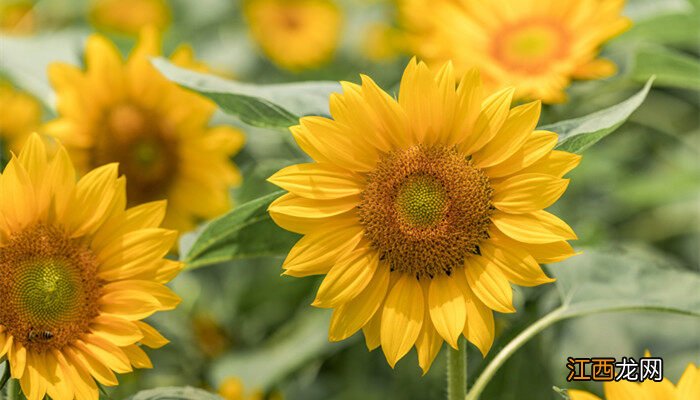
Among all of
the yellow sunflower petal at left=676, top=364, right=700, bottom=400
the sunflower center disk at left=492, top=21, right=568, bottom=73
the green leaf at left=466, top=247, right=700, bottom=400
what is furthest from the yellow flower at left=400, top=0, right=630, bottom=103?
the yellow sunflower petal at left=676, top=364, right=700, bottom=400

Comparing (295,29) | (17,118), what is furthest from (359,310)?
(295,29)

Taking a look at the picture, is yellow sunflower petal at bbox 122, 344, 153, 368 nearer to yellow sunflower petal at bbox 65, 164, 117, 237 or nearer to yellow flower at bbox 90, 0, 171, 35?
yellow sunflower petal at bbox 65, 164, 117, 237

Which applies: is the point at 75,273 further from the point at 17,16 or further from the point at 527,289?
the point at 17,16

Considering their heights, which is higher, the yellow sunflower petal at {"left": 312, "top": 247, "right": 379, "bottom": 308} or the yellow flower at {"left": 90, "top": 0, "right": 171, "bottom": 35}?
the yellow flower at {"left": 90, "top": 0, "right": 171, "bottom": 35}

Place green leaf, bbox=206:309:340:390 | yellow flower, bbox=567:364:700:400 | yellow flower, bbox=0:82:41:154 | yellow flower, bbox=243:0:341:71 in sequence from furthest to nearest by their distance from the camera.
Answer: yellow flower, bbox=243:0:341:71 → yellow flower, bbox=0:82:41:154 → green leaf, bbox=206:309:340:390 → yellow flower, bbox=567:364:700:400

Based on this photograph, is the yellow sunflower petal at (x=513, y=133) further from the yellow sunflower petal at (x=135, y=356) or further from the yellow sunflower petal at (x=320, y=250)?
the yellow sunflower petal at (x=135, y=356)

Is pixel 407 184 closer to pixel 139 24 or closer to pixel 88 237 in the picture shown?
pixel 88 237

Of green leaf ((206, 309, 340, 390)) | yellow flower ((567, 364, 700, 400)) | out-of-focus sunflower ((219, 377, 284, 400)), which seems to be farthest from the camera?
green leaf ((206, 309, 340, 390))
